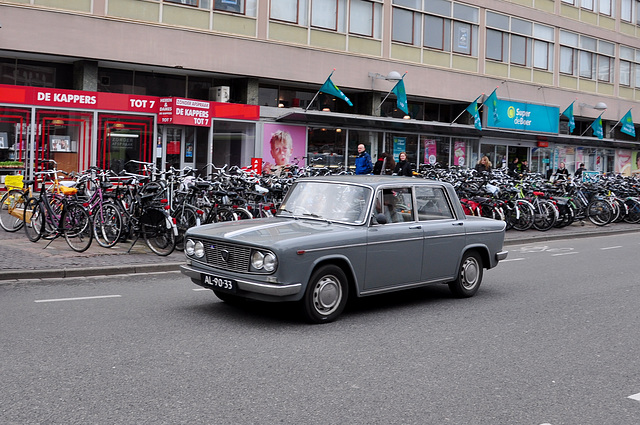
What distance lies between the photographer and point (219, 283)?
7.27 m

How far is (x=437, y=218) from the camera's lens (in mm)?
8609

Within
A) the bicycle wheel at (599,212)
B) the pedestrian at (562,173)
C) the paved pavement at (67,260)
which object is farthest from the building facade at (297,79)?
the bicycle wheel at (599,212)

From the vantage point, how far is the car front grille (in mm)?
7105

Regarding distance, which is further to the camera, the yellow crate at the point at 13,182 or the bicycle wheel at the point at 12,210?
the yellow crate at the point at 13,182

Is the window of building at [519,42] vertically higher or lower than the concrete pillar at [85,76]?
higher

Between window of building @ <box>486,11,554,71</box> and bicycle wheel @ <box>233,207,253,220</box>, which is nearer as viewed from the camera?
bicycle wheel @ <box>233,207,253,220</box>

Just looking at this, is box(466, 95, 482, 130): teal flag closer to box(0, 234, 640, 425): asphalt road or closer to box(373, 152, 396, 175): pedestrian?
box(373, 152, 396, 175): pedestrian

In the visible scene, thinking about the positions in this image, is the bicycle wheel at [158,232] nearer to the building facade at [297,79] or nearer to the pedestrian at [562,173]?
the building facade at [297,79]

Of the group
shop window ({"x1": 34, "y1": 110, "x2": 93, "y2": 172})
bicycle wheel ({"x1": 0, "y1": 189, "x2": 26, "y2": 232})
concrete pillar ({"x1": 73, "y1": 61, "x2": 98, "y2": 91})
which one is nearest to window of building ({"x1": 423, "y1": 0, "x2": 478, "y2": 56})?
concrete pillar ({"x1": 73, "y1": 61, "x2": 98, "y2": 91})

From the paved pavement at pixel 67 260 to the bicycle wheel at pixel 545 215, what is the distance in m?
10.4

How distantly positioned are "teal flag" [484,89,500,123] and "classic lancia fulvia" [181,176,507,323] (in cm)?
2300

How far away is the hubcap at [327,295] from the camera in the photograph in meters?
7.18

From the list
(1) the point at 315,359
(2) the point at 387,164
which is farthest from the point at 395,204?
(2) the point at 387,164

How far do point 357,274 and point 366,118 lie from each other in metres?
19.7
